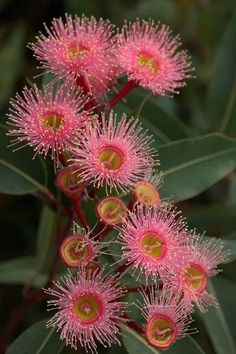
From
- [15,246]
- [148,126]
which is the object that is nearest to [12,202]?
[15,246]

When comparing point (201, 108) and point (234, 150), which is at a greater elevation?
point (201, 108)

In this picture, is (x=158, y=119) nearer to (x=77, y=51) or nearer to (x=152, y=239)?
(x=77, y=51)

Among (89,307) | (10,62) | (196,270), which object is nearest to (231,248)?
(196,270)

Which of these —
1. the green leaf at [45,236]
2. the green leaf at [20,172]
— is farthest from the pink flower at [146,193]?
the green leaf at [45,236]

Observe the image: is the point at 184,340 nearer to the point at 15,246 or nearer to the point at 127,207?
the point at 127,207

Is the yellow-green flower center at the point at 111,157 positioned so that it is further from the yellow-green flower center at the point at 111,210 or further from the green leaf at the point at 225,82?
the green leaf at the point at 225,82

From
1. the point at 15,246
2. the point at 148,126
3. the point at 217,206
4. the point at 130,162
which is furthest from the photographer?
the point at 15,246

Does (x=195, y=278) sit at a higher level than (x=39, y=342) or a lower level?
higher
